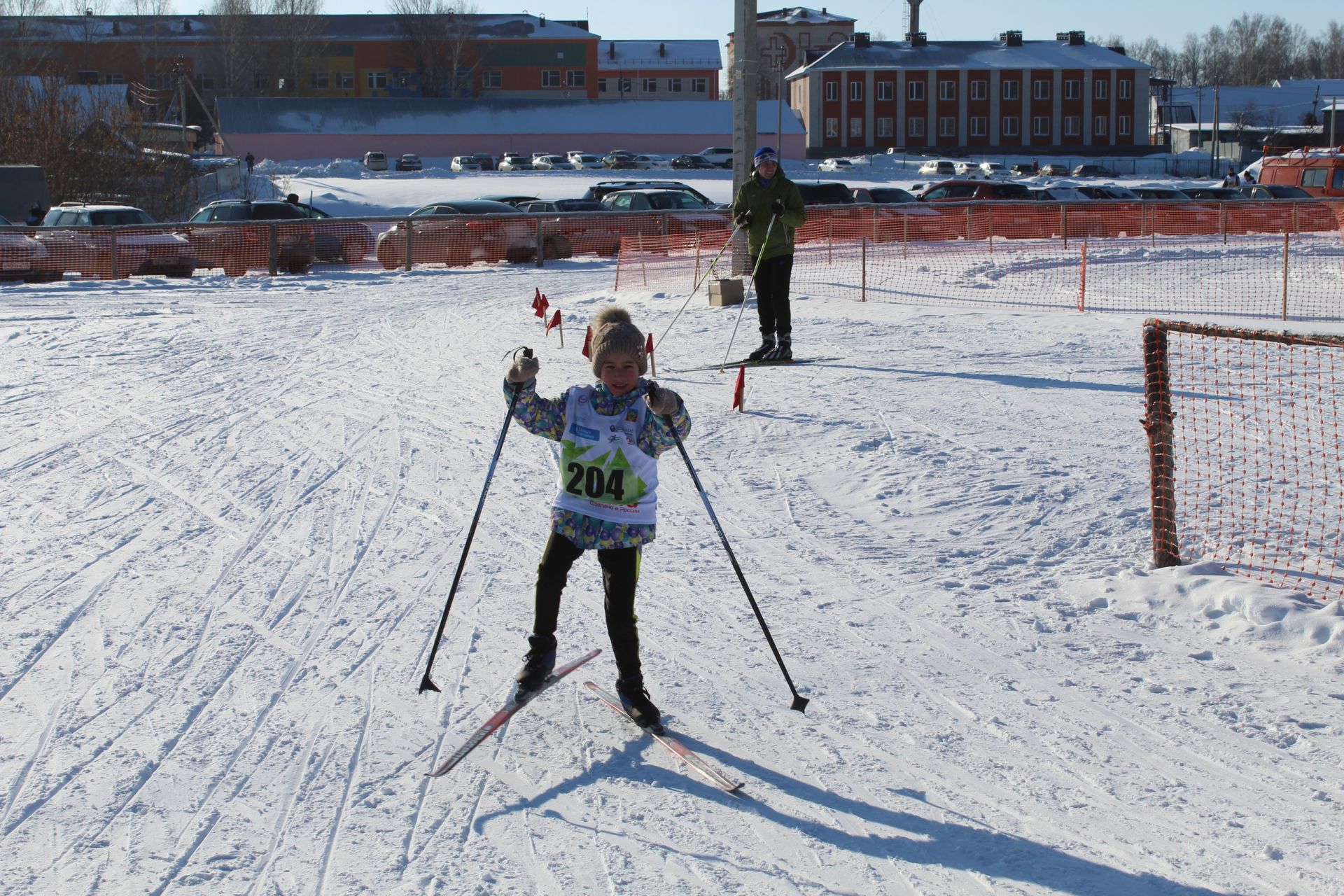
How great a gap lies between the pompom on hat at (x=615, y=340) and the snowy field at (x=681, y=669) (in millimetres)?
1377

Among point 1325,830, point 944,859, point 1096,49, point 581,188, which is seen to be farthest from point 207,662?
point 1096,49

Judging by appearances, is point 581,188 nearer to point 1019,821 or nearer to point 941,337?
point 941,337

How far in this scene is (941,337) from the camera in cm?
1421

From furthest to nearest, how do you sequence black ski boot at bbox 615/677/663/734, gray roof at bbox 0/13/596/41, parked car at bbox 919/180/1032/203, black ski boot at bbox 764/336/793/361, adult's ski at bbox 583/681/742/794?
gray roof at bbox 0/13/596/41
parked car at bbox 919/180/1032/203
black ski boot at bbox 764/336/793/361
black ski boot at bbox 615/677/663/734
adult's ski at bbox 583/681/742/794

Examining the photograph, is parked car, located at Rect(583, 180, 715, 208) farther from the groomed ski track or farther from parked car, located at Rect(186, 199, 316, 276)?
the groomed ski track

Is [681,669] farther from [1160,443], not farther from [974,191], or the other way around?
[974,191]

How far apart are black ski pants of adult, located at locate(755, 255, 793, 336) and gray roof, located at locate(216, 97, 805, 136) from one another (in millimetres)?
62737

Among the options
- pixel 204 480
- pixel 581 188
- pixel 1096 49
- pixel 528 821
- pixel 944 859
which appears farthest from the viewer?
pixel 1096 49

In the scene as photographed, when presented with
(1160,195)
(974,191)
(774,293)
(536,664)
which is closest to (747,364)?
(774,293)

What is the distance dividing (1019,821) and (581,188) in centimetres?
4586

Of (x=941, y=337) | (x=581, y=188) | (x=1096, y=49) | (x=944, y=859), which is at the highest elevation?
(x=1096, y=49)

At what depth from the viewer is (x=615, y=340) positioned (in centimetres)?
449

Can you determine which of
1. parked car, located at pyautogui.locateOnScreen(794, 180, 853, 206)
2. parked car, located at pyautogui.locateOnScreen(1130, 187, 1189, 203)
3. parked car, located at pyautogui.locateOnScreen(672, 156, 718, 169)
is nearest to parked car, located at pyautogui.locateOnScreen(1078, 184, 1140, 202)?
parked car, located at pyautogui.locateOnScreen(1130, 187, 1189, 203)

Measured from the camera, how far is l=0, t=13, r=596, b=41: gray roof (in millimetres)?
92188
